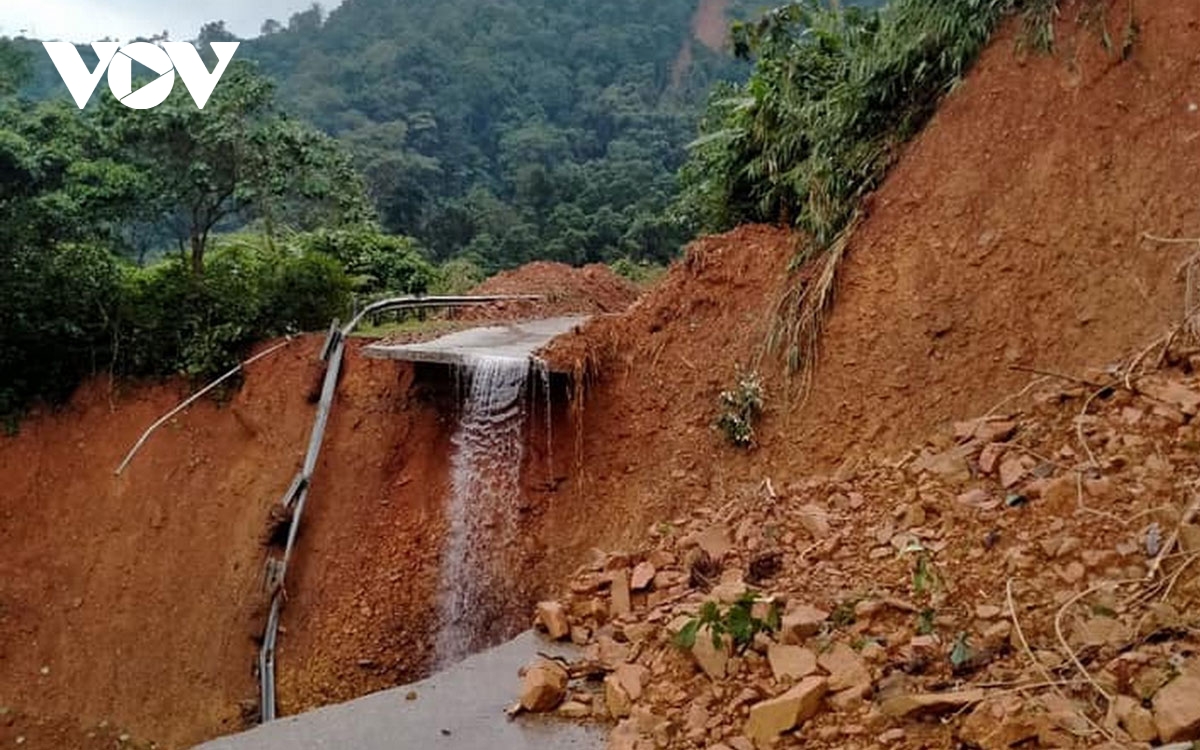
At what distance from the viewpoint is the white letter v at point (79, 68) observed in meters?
9.63

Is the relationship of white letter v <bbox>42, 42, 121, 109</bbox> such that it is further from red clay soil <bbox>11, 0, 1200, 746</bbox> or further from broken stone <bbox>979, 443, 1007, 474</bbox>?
broken stone <bbox>979, 443, 1007, 474</bbox>

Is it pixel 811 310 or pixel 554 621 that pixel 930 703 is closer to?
pixel 554 621

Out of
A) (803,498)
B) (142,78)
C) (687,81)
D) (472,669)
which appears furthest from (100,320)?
(687,81)

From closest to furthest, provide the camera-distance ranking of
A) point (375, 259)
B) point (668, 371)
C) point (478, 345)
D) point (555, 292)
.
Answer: point (668, 371) → point (478, 345) → point (555, 292) → point (375, 259)

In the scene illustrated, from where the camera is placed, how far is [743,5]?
35750 mm

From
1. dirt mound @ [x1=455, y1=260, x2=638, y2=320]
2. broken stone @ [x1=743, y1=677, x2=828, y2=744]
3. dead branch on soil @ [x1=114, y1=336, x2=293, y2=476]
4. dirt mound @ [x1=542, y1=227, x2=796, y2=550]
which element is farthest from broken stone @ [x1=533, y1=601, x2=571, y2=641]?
dirt mound @ [x1=455, y1=260, x2=638, y2=320]

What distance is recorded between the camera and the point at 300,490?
825cm

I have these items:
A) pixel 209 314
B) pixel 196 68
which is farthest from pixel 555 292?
pixel 196 68

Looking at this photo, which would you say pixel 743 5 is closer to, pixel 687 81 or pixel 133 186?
pixel 687 81

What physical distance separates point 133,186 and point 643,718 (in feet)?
26.1

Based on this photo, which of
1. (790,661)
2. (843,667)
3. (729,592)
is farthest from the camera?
(729,592)

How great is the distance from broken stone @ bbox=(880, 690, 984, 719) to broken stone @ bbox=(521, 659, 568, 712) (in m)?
1.27

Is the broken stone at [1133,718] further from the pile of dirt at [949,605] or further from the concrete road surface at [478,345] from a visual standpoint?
the concrete road surface at [478,345]

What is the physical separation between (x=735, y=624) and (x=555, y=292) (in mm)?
7868
